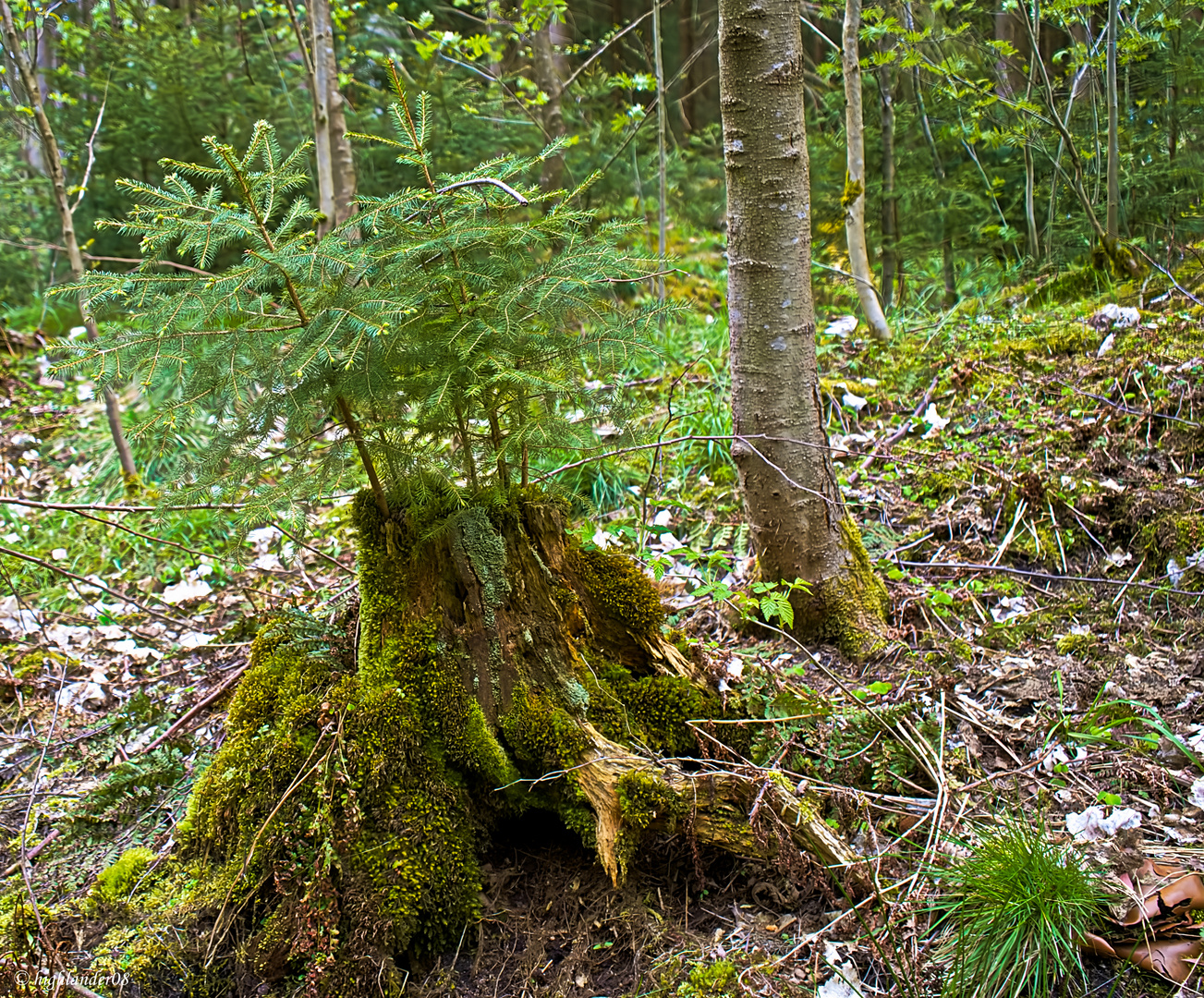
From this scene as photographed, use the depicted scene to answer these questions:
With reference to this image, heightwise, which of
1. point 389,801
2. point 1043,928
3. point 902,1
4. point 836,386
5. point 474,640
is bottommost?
point 1043,928

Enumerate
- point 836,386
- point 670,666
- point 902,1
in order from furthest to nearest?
1. point 902,1
2. point 836,386
3. point 670,666

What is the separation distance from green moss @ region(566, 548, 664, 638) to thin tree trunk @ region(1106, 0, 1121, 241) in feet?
16.7

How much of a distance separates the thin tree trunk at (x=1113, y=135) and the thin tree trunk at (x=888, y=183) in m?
1.47

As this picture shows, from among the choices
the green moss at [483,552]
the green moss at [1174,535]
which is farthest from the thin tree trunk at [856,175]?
the green moss at [483,552]

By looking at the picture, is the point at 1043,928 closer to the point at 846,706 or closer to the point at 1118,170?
the point at 846,706

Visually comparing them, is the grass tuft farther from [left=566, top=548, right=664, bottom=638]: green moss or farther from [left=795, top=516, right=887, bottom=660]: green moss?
[left=795, top=516, right=887, bottom=660]: green moss

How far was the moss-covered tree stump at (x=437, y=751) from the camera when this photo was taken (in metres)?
2.10

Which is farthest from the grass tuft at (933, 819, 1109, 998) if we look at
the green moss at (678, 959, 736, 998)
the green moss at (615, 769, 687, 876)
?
the green moss at (615, 769, 687, 876)

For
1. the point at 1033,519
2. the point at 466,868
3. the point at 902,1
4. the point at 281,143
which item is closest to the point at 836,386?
the point at 1033,519

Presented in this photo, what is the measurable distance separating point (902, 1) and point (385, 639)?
576cm

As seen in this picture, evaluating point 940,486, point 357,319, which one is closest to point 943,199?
point 940,486

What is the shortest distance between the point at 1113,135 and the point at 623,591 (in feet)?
17.1

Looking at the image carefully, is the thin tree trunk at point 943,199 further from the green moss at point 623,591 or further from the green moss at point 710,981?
the green moss at point 710,981

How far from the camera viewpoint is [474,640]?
2.44 meters
